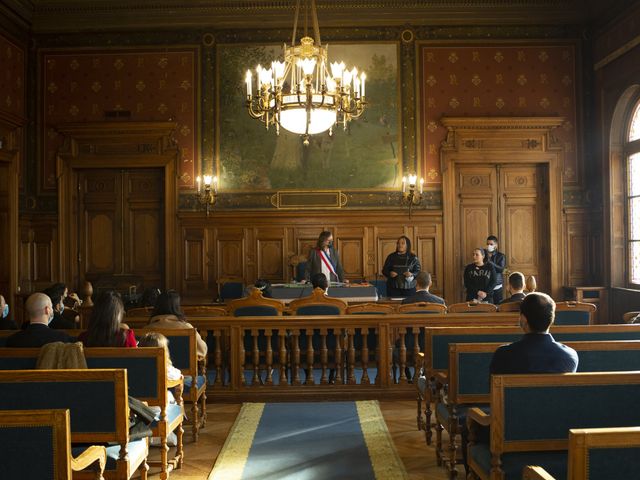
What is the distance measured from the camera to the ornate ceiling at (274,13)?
11.9m

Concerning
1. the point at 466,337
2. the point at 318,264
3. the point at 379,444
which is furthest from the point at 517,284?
the point at 318,264

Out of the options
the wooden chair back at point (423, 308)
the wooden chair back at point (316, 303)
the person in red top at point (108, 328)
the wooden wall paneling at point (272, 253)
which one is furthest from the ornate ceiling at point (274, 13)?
the person in red top at point (108, 328)

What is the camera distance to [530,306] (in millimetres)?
3809

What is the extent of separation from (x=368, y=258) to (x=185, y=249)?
318 centimetres

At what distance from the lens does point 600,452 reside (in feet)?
7.63

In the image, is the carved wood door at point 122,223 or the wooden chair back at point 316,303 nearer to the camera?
the wooden chair back at point 316,303

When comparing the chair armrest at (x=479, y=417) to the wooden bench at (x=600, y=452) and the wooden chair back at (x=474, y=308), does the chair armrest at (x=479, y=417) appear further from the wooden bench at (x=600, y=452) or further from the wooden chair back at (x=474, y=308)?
the wooden chair back at (x=474, y=308)

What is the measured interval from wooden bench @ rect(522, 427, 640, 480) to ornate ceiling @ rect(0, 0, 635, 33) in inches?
421

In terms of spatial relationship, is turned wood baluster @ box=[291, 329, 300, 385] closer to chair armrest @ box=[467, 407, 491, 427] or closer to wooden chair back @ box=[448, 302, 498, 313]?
wooden chair back @ box=[448, 302, 498, 313]

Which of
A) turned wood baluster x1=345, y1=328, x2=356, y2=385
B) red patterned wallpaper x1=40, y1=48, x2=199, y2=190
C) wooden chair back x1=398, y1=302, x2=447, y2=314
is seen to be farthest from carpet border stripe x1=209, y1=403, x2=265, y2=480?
red patterned wallpaper x1=40, y1=48, x2=199, y2=190

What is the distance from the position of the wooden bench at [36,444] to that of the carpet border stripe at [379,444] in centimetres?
252

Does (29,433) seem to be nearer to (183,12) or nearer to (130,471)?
(130,471)

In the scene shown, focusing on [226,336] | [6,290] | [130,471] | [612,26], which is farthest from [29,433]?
[612,26]

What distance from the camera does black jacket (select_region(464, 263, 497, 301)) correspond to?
393 inches
